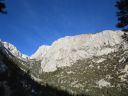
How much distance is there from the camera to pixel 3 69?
4247 inches

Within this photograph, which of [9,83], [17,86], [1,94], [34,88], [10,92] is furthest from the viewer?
[34,88]

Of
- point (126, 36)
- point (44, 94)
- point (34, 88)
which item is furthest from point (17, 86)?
point (126, 36)

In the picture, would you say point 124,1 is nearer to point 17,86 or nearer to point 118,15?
point 118,15

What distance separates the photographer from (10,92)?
9975cm

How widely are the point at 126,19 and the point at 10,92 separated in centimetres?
8768

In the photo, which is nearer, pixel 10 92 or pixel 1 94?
pixel 1 94

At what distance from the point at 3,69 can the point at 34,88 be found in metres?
46.7

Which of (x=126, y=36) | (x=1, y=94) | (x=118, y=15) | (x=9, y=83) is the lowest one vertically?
(x=126, y=36)

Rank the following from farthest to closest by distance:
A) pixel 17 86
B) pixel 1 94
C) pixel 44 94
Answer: pixel 44 94 → pixel 17 86 → pixel 1 94

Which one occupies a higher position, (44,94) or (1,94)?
(44,94)

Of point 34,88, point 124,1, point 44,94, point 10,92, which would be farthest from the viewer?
point 34,88

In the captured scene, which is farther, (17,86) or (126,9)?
(17,86)

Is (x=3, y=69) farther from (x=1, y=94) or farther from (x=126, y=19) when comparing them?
(x=126, y=19)

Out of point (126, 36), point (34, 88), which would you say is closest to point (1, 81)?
point (34, 88)
